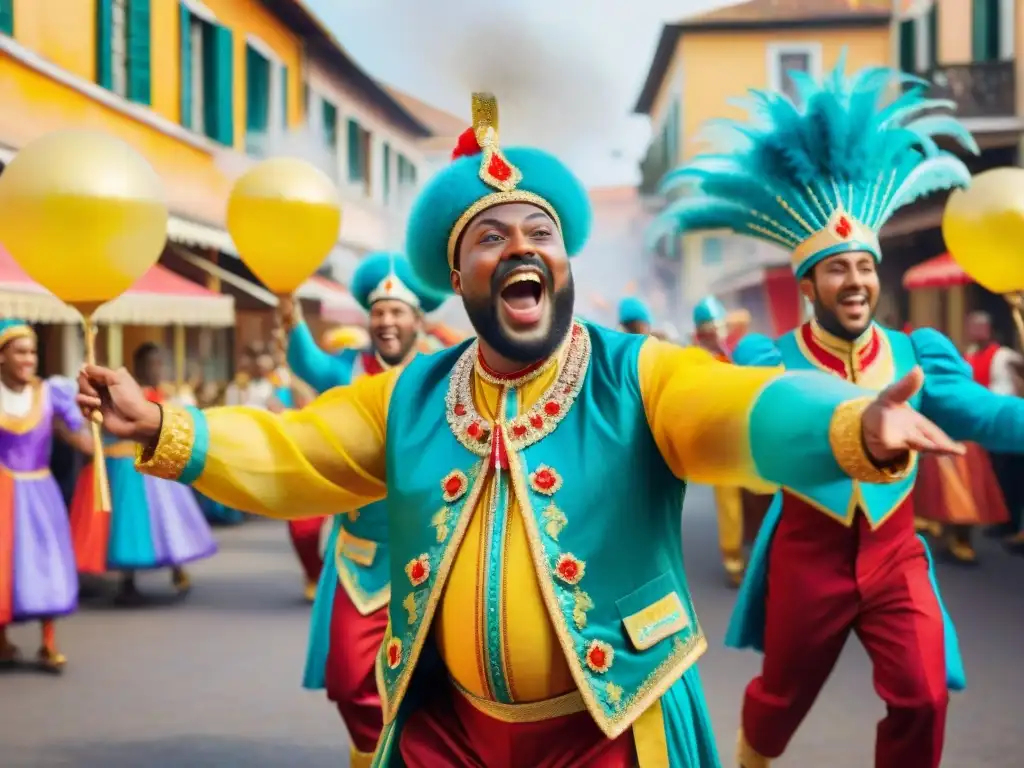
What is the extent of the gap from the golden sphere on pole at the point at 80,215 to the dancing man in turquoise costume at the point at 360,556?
128 cm

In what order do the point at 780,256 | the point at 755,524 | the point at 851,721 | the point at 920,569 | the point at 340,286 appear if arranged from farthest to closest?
1. the point at 780,256
2. the point at 340,286
3. the point at 755,524
4. the point at 851,721
5. the point at 920,569

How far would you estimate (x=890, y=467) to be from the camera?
7.07 feet

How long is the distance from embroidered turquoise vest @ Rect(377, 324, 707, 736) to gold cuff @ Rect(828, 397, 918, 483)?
602 millimetres

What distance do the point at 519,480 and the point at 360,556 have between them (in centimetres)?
226

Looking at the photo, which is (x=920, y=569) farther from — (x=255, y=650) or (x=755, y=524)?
(x=755, y=524)

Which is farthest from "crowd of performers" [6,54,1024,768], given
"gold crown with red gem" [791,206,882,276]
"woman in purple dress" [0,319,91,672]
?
"woman in purple dress" [0,319,91,672]

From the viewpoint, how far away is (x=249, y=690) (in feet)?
21.9

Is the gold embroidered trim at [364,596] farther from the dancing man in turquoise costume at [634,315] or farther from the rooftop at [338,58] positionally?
the rooftop at [338,58]

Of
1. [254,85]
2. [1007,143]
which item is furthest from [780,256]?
[254,85]

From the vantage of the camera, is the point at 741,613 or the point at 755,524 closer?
the point at 741,613

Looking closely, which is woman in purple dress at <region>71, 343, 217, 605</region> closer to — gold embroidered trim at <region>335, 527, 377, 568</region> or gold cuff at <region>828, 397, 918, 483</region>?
gold embroidered trim at <region>335, 527, 377, 568</region>

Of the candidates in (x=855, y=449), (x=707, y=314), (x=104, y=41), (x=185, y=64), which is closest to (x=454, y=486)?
(x=855, y=449)

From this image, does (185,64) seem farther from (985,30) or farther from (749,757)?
(749,757)

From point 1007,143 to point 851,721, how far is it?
1380cm
